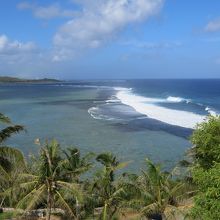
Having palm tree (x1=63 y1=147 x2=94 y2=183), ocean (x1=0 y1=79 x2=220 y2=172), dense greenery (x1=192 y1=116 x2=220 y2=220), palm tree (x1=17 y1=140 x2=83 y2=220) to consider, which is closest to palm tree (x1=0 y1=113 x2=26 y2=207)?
palm tree (x1=17 y1=140 x2=83 y2=220)

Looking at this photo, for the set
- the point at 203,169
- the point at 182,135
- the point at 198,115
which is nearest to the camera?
the point at 203,169

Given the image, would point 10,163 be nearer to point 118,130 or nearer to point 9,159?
point 9,159

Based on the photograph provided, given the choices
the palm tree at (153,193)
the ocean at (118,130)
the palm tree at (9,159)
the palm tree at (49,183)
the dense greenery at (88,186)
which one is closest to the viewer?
the palm tree at (9,159)

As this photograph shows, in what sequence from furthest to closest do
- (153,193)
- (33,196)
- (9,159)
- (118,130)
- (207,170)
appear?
1. (118,130)
2. (153,193)
3. (33,196)
4. (9,159)
5. (207,170)

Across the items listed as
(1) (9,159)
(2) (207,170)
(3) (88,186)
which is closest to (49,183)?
(1) (9,159)

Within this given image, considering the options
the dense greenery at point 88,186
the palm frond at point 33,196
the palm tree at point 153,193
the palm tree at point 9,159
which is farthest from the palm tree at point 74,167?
the palm tree at point 9,159

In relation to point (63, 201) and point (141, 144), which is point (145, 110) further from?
point (63, 201)

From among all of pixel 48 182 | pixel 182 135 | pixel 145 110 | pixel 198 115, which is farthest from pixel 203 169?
pixel 145 110

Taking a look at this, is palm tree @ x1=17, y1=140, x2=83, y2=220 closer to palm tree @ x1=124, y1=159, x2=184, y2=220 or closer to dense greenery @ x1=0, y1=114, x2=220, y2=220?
dense greenery @ x1=0, y1=114, x2=220, y2=220

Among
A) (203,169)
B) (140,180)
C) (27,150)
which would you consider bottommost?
(27,150)

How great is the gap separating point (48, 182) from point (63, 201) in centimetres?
120

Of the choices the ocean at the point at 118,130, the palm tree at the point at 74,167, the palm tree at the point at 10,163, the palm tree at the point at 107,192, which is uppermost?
the palm tree at the point at 10,163

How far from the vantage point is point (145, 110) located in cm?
9469

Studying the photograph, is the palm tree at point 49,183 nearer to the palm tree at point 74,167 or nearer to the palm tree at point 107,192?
the palm tree at point 74,167
